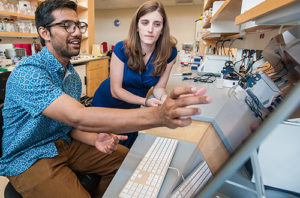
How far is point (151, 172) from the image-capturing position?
2.28ft

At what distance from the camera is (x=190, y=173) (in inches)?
20.6

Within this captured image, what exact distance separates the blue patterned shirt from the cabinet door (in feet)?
10.1

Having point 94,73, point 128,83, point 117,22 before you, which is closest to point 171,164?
point 128,83

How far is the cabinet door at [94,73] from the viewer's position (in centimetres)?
396

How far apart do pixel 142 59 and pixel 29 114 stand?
84cm

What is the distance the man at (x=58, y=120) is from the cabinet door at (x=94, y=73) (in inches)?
114

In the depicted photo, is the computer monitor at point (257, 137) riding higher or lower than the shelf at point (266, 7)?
lower

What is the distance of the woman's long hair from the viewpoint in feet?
4.36

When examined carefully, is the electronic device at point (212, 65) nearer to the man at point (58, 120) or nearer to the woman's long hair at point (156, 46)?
the woman's long hair at point (156, 46)

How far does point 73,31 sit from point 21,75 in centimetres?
45

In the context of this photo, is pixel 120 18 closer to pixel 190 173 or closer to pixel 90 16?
pixel 90 16

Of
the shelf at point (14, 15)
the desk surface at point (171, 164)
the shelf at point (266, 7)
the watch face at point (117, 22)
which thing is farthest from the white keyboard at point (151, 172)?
the watch face at point (117, 22)

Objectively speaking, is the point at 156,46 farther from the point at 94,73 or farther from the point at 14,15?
the point at 94,73

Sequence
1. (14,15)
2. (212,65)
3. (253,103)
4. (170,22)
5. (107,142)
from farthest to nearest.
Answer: (170,22)
(14,15)
(212,65)
(107,142)
(253,103)
